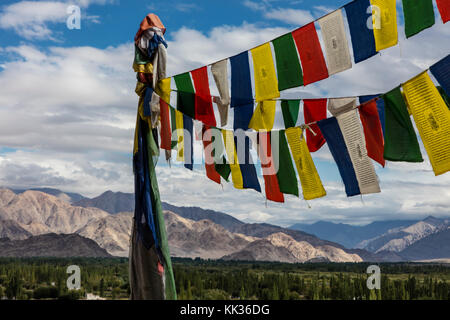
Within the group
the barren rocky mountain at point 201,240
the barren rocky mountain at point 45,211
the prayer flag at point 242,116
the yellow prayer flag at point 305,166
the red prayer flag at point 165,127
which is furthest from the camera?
the barren rocky mountain at point 45,211

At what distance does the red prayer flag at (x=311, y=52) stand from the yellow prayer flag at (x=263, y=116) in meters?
1.11

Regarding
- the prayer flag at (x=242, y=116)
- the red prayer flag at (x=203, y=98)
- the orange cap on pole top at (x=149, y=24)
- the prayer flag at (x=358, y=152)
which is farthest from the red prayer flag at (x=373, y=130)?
the orange cap on pole top at (x=149, y=24)

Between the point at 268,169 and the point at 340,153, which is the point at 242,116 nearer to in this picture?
the point at 268,169

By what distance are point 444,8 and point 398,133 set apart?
6.52ft

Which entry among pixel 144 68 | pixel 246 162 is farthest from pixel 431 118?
pixel 144 68

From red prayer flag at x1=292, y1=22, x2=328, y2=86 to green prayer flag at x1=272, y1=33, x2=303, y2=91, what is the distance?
0.10 metres

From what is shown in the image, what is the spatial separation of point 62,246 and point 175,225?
1781 inches

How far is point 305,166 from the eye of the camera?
8930mm

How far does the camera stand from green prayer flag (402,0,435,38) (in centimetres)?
797

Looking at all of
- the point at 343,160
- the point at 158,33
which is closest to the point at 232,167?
the point at 343,160

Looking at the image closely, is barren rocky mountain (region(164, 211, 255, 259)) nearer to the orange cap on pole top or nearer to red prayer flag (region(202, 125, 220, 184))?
red prayer flag (region(202, 125, 220, 184))

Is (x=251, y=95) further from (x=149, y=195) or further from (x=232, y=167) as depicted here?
(x=149, y=195)

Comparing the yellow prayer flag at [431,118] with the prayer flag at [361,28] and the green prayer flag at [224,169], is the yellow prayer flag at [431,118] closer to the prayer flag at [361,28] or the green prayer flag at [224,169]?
the prayer flag at [361,28]

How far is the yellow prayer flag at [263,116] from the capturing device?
32.4ft
